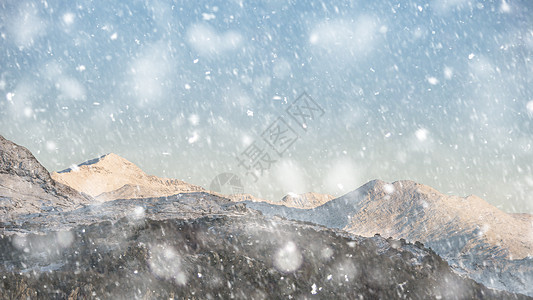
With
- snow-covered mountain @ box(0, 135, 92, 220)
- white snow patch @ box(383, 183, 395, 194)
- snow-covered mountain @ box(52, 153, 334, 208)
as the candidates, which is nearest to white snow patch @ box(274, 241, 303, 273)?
snow-covered mountain @ box(0, 135, 92, 220)

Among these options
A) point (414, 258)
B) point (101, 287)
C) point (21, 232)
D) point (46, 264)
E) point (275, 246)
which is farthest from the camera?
point (414, 258)

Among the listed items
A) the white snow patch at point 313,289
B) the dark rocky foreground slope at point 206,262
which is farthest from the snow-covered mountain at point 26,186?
the white snow patch at point 313,289

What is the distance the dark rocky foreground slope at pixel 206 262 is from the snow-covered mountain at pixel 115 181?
197 ft

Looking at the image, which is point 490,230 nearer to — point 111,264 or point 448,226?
point 448,226

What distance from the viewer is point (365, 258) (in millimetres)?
7965

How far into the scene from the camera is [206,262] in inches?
280

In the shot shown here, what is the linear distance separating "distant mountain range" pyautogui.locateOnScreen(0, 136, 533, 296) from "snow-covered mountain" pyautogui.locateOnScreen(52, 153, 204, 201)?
0.81ft

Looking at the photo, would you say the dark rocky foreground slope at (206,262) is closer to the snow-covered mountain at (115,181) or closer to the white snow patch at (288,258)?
the white snow patch at (288,258)

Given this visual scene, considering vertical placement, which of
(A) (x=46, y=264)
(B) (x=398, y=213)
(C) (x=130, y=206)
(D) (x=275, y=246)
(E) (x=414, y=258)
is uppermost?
(B) (x=398, y=213)

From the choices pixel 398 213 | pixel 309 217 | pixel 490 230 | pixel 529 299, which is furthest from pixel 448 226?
pixel 529 299

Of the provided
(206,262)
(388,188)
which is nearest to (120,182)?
(388,188)

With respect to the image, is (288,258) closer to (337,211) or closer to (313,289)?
(313,289)

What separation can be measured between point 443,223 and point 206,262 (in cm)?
4798

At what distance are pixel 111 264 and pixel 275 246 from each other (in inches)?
115
